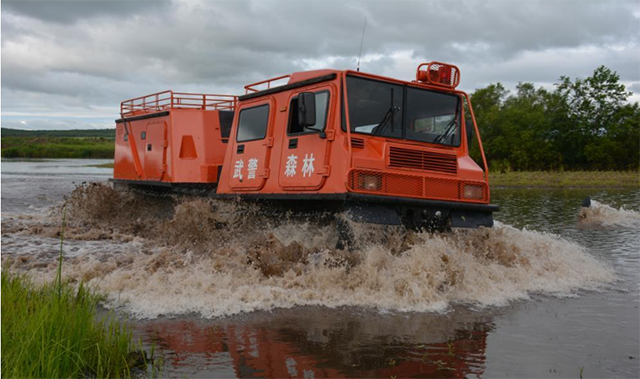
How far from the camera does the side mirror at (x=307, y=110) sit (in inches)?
328

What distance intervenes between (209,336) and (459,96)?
5922 mm

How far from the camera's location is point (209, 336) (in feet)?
18.6

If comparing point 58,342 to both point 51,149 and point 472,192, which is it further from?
point 51,149

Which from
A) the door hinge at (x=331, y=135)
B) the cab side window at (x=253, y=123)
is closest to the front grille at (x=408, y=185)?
the door hinge at (x=331, y=135)

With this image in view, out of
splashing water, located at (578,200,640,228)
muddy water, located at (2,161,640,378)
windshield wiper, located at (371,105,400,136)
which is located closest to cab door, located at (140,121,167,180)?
muddy water, located at (2,161,640,378)

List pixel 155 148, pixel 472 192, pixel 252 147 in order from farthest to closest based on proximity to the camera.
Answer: pixel 155 148
pixel 252 147
pixel 472 192

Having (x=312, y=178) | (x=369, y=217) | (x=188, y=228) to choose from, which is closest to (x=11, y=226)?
(x=188, y=228)

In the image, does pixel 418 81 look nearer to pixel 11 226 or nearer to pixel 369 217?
pixel 369 217

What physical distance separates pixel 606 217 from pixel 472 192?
330 inches

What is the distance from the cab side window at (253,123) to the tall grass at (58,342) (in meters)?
5.32

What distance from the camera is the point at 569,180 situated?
33.4 meters

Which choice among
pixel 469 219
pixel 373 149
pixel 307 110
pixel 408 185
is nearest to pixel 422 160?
pixel 408 185

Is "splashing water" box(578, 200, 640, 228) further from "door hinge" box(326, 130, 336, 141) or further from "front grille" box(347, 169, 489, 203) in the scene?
"door hinge" box(326, 130, 336, 141)

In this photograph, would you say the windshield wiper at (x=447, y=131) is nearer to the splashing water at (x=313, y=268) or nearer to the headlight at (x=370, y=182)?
the splashing water at (x=313, y=268)
